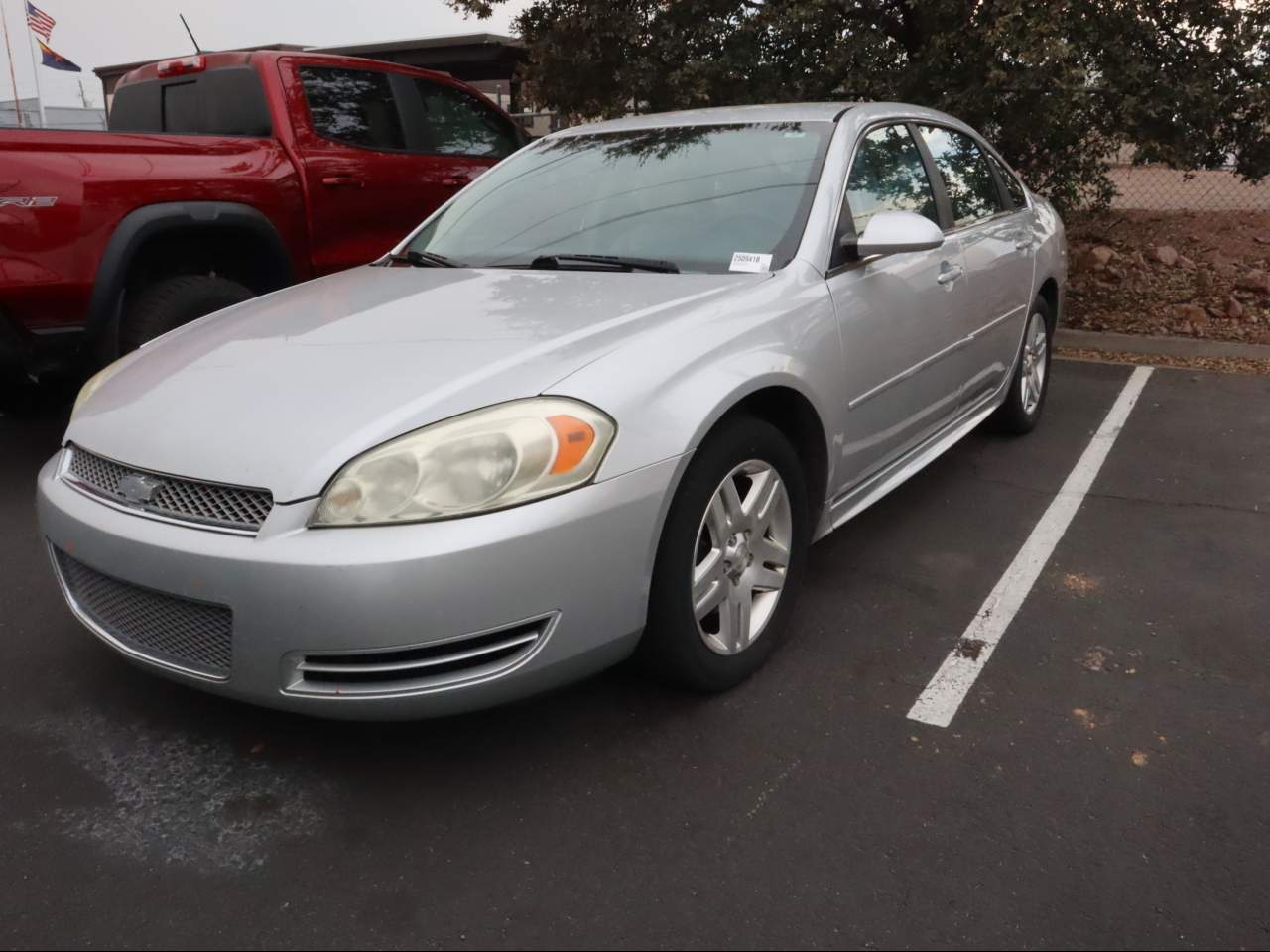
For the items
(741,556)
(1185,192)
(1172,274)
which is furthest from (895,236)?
(1185,192)

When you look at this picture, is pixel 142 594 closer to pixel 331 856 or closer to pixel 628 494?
pixel 331 856

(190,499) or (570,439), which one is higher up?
(570,439)

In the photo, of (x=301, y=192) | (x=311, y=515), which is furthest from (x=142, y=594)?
(x=301, y=192)

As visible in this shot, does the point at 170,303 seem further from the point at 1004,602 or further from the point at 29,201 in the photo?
the point at 1004,602

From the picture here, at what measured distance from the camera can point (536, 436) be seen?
231cm

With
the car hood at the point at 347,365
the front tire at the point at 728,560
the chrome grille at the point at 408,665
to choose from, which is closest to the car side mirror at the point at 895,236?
the car hood at the point at 347,365

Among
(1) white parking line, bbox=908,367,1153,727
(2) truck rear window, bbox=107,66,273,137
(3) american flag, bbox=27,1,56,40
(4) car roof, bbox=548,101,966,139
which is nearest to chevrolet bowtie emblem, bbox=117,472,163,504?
(1) white parking line, bbox=908,367,1153,727

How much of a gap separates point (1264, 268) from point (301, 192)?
743 cm

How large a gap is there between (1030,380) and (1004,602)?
2.15 m

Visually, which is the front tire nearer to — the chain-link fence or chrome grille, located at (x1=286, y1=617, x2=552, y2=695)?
chrome grille, located at (x1=286, y1=617, x2=552, y2=695)

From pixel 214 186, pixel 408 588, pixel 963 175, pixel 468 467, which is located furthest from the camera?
pixel 214 186

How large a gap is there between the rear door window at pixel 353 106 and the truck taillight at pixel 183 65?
23.1 inches

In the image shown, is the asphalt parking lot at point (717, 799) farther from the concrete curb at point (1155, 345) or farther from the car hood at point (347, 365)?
the concrete curb at point (1155, 345)

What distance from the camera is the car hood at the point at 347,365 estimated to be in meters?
2.34
